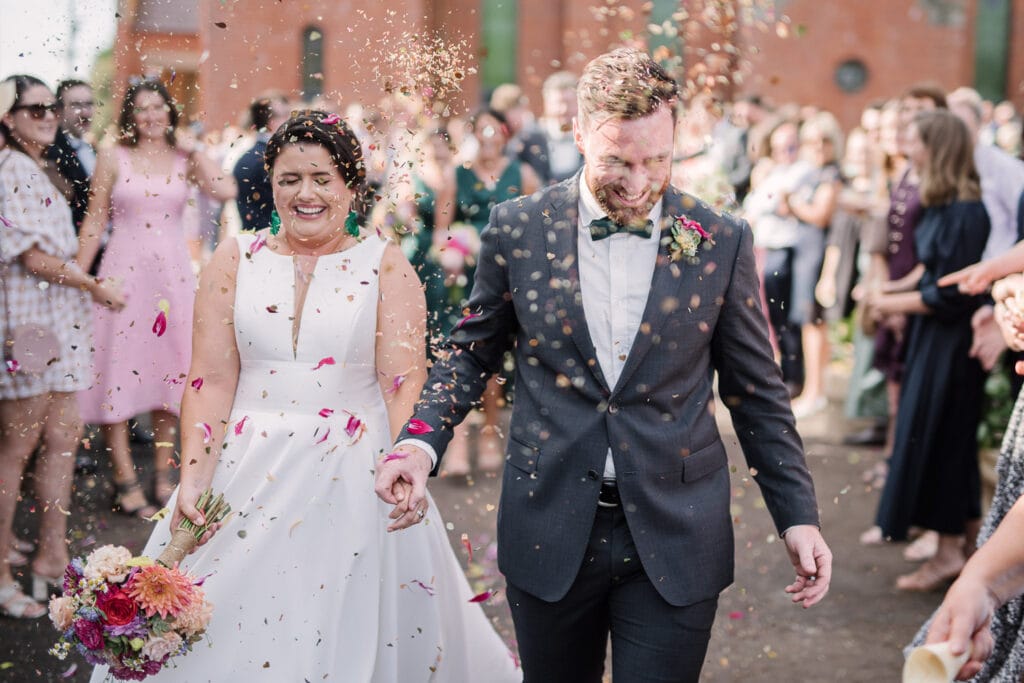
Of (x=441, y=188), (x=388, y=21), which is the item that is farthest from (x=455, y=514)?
(x=388, y=21)

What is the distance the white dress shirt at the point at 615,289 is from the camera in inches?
112

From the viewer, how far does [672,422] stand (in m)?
2.88

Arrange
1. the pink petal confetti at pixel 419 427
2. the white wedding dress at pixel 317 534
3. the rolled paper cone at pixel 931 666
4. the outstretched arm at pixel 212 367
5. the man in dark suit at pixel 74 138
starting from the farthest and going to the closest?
1. the man in dark suit at pixel 74 138
2. the outstretched arm at pixel 212 367
3. the white wedding dress at pixel 317 534
4. the pink petal confetti at pixel 419 427
5. the rolled paper cone at pixel 931 666

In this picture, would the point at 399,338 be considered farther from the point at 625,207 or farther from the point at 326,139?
the point at 625,207

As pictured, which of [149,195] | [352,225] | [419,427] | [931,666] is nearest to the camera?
[931,666]

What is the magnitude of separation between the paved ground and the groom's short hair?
1.55 meters

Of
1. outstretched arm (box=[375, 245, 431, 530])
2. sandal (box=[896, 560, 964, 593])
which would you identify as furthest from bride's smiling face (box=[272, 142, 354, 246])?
sandal (box=[896, 560, 964, 593])

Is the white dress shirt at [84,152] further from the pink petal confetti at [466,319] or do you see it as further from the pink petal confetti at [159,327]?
the pink petal confetti at [466,319]

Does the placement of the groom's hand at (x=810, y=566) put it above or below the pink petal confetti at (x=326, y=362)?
below

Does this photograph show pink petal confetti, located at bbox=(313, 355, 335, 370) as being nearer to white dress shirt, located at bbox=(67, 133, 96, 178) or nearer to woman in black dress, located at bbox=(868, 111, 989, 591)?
woman in black dress, located at bbox=(868, 111, 989, 591)

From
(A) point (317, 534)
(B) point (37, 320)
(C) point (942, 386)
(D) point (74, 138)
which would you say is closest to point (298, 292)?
(A) point (317, 534)

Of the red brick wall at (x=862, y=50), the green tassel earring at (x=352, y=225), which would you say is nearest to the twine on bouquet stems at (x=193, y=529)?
the green tassel earring at (x=352, y=225)

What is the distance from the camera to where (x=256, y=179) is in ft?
20.1

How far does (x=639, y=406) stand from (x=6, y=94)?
3.53m
